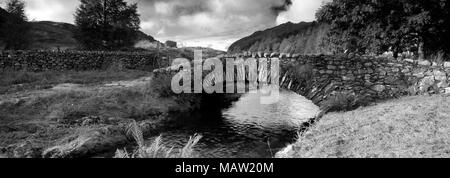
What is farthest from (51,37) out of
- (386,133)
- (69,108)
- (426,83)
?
(386,133)

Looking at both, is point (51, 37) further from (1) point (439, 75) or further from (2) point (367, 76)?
(1) point (439, 75)

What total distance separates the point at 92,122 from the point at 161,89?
4.95m

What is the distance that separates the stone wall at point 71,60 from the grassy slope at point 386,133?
21.3m

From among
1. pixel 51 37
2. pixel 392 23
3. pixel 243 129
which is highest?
pixel 51 37

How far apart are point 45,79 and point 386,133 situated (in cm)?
1977

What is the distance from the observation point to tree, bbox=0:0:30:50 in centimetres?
3353

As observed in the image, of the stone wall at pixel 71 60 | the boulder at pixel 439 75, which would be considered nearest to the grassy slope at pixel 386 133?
the boulder at pixel 439 75

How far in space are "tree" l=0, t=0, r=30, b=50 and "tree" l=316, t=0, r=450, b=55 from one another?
29.6m

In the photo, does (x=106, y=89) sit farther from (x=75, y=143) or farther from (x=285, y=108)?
(x=285, y=108)

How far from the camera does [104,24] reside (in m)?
35.6

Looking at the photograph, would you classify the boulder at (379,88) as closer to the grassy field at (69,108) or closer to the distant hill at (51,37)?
the grassy field at (69,108)

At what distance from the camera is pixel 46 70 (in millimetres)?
25438

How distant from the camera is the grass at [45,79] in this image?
1844cm

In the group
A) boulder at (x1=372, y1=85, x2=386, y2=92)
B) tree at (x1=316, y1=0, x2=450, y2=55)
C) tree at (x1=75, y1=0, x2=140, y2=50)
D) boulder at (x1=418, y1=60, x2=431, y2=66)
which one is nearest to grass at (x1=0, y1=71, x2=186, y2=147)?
boulder at (x1=372, y1=85, x2=386, y2=92)
